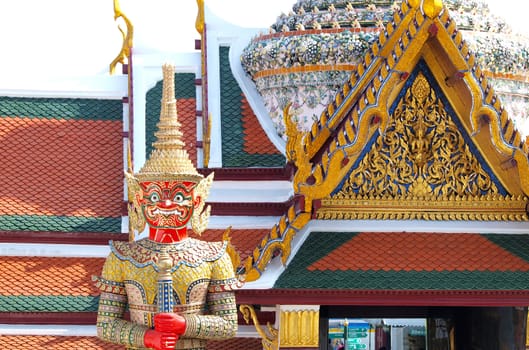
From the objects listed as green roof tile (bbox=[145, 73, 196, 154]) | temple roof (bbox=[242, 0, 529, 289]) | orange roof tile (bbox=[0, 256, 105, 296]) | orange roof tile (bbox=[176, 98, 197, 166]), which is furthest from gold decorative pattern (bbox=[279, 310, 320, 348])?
green roof tile (bbox=[145, 73, 196, 154])

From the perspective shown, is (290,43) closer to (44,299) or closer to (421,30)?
(421,30)

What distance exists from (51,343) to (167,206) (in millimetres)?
2630

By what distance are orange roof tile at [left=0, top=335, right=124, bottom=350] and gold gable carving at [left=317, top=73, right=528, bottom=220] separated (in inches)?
99.2

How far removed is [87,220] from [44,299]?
103 cm

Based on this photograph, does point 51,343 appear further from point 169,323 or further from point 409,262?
point 409,262

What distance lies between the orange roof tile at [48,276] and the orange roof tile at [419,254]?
8.46 feet

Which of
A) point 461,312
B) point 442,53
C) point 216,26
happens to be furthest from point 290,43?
point 461,312

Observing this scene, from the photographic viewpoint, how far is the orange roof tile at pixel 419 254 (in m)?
11.2

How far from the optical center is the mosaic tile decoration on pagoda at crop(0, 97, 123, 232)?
42.7 ft

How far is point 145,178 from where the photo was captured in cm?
1027

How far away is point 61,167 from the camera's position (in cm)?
1348

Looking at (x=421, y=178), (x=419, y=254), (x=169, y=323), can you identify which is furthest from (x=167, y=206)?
(x=421, y=178)

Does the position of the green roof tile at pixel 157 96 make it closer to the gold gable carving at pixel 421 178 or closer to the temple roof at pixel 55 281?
the temple roof at pixel 55 281

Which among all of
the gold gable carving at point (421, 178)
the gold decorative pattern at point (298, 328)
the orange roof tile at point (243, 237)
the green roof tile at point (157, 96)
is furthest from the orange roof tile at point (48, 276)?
the gold gable carving at point (421, 178)
